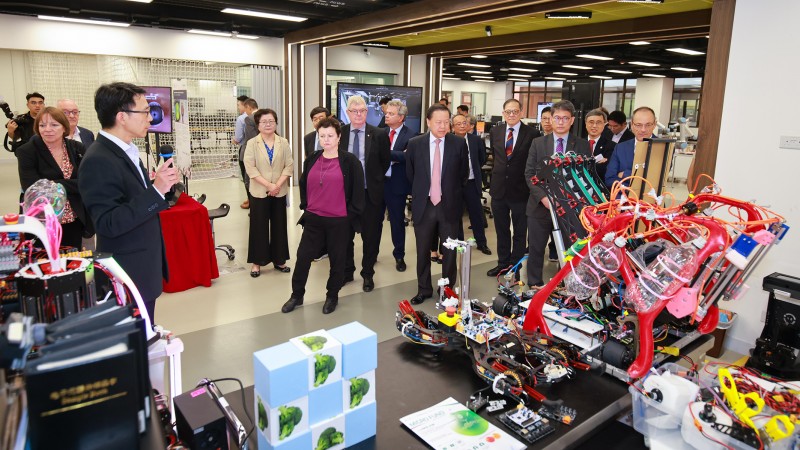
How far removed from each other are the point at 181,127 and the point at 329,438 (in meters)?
4.62

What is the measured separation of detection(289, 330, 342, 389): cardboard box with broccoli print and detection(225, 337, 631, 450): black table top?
Result: 0.27 metres

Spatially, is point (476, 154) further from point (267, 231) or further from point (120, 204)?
point (120, 204)

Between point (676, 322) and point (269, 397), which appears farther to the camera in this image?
point (676, 322)

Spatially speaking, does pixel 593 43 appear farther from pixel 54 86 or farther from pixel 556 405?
pixel 54 86

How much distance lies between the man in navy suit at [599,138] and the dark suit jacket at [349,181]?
Result: 7.39 feet

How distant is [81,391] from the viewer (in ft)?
2.99

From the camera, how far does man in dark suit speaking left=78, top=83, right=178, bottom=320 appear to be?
6.91 ft

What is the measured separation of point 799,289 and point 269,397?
2327mm

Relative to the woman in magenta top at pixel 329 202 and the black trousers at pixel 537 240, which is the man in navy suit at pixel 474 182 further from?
the woman in magenta top at pixel 329 202

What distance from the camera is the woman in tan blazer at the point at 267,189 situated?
446cm

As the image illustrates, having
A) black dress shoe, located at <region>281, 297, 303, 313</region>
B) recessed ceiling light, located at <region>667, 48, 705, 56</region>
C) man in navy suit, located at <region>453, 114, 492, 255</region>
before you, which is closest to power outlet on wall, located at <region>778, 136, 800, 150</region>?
man in navy suit, located at <region>453, 114, 492, 255</region>

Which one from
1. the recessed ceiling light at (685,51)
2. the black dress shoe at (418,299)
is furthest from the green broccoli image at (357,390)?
the recessed ceiling light at (685,51)

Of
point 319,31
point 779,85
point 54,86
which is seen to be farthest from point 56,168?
point 54,86

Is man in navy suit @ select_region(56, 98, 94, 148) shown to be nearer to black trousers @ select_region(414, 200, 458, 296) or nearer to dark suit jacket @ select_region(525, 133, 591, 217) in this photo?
black trousers @ select_region(414, 200, 458, 296)
